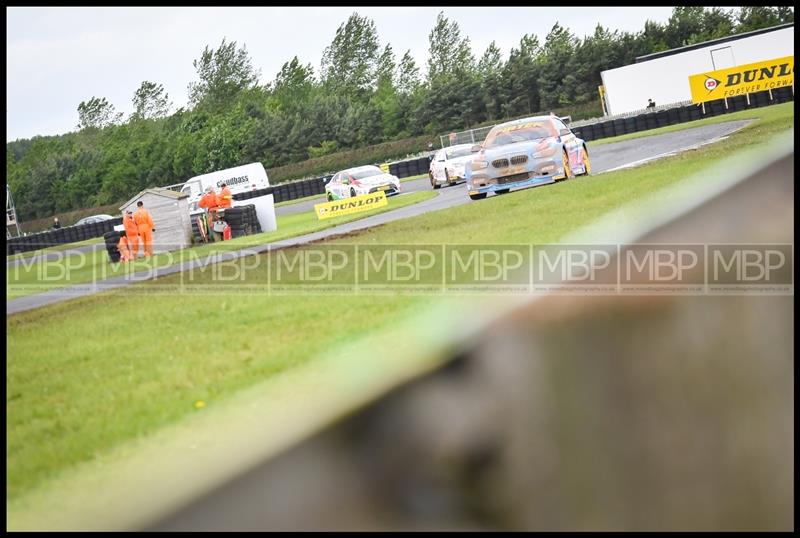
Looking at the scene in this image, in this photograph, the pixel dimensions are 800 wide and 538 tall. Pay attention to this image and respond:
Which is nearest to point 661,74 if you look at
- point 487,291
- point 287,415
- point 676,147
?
point 676,147

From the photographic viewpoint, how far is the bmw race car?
17.1 metres

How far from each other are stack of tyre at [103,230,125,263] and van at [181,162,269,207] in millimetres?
20322

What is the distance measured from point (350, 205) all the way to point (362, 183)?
5.32 metres

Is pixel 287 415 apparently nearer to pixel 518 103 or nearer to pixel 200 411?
pixel 200 411

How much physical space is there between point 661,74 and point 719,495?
133 feet

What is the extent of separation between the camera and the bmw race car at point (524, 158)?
56.2ft

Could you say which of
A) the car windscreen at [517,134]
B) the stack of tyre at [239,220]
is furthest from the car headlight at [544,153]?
the stack of tyre at [239,220]

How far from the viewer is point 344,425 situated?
3.09 metres

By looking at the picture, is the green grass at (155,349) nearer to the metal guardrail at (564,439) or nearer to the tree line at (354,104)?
the metal guardrail at (564,439)

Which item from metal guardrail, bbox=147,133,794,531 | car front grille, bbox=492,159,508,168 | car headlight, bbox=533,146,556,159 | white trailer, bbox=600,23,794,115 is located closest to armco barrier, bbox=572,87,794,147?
white trailer, bbox=600,23,794,115

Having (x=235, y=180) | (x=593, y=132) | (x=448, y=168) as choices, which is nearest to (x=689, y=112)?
(x=593, y=132)

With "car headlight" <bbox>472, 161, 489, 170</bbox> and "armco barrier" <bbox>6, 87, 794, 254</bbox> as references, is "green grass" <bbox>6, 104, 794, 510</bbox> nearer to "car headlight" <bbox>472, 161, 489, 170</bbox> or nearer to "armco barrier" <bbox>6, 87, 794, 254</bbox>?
"car headlight" <bbox>472, 161, 489, 170</bbox>

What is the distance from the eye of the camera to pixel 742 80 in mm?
37250

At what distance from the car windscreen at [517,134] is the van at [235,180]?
24.0m
